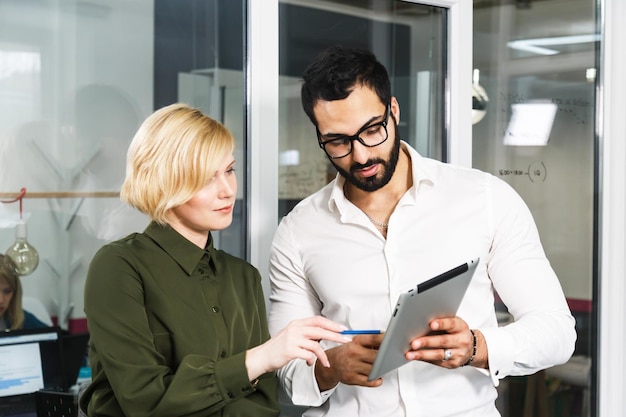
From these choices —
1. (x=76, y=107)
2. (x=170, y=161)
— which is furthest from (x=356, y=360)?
(x=76, y=107)

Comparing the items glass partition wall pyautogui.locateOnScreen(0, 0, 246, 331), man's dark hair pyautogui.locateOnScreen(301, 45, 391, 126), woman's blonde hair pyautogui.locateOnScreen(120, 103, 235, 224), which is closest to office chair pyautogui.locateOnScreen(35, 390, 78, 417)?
glass partition wall pyautogui.locateOnScreen(0, 0, 246, 331)

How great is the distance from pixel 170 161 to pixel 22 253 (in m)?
0.60

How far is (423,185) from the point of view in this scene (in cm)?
213

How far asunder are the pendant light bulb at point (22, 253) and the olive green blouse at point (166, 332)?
0.43m

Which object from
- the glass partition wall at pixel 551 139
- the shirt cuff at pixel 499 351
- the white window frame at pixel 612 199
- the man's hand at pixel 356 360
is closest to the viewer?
the man's hand at pixel 356 360

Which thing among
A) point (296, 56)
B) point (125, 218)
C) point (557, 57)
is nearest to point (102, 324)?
point (125, 218)

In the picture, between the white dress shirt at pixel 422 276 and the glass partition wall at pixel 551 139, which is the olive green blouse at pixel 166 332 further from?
the glass partition wall at pixel 551 139

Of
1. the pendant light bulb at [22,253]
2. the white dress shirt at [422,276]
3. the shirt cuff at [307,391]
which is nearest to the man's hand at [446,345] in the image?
the white dress shirt at [422,276]

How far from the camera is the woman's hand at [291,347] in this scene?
64.2 inches

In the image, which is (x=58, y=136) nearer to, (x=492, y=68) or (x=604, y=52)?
(x=492, y=68)

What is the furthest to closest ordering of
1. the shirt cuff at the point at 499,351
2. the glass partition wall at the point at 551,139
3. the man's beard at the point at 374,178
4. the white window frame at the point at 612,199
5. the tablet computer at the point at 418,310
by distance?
the white window frame at the point at 612,199, the glass partition wall at the point at 551,139, the man's beard at the point at 374,178, the shirt cuff at the point at 499,351, the tablet computer at the point at 418,310

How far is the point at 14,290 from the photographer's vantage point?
2037 mm

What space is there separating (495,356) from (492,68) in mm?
1552

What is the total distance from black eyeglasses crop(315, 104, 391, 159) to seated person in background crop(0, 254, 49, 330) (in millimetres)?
821
